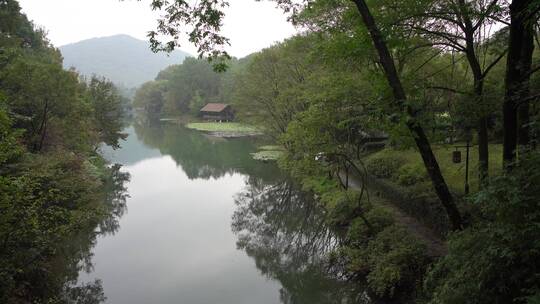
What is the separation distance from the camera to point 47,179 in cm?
1376

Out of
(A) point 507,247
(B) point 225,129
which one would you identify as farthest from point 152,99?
(A) point 507,247

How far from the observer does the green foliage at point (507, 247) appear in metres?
5.22

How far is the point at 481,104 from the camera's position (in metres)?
8.88

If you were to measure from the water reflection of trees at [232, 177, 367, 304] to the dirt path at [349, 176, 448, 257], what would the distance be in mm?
2722

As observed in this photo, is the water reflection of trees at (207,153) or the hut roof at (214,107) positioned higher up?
the hut roof at (214,107)

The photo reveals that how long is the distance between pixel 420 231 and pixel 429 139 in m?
4.82

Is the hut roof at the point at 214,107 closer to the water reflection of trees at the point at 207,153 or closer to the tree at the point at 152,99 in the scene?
the water reflection of trees at the point at 207,153

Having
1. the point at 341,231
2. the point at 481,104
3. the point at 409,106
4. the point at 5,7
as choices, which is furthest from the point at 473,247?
the point at 5,7

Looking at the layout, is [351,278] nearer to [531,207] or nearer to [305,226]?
[305,226]

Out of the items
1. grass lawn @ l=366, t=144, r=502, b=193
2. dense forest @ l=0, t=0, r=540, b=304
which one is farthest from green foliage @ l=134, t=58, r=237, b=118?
grass lawn @ l=366, t=144, r=502, b=193

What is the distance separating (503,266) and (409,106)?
12.0ft

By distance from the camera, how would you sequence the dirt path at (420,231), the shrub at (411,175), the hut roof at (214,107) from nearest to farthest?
the dirt path at (420,231), the shrub at (411,175), the hut roof at (214,107)

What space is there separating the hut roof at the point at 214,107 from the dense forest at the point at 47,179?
140 feet

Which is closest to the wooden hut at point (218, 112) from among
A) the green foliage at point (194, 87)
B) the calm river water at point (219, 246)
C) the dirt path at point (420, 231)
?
the green foliage at point (194, 87)
